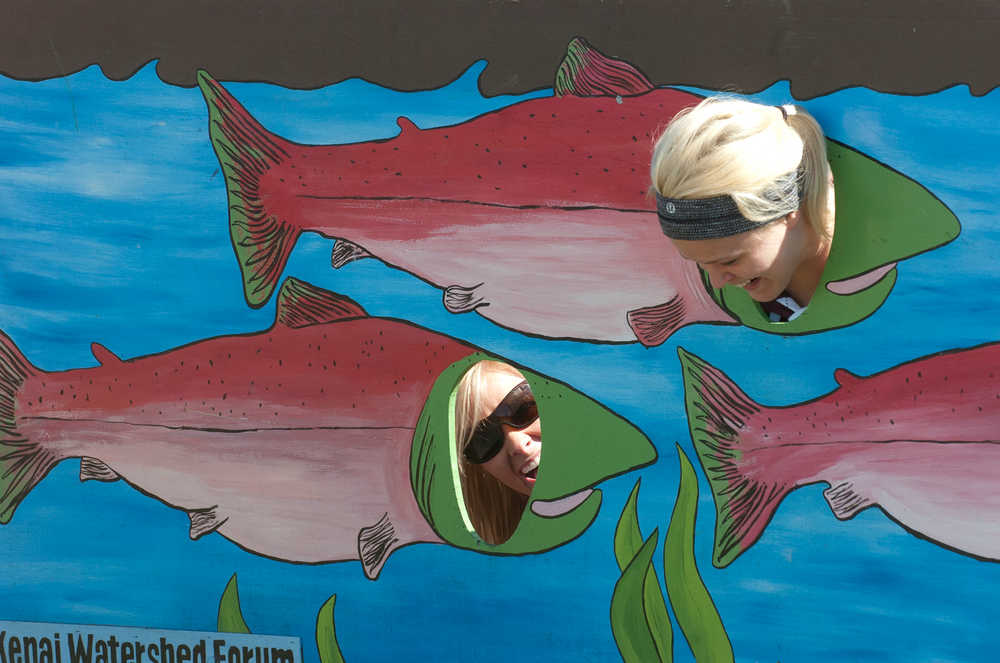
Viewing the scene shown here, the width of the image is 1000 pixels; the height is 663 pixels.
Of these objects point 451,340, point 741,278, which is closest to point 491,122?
point 451,340

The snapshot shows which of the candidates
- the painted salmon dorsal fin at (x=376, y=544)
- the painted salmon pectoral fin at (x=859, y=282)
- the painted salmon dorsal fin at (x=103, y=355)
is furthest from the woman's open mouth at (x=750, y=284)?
the painted salmon dorsal fin at (x=103, y=355)

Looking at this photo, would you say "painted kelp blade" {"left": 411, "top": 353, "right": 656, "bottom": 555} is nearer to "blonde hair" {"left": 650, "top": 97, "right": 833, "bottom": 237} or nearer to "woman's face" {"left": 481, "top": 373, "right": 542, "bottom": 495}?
"blonde hair" {"left": 650, "top": 97, "right": 833, "bottom": 237}

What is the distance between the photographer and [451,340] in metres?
A: 1.68

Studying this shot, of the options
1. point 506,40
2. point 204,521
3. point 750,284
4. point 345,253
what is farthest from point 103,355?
point 750,284

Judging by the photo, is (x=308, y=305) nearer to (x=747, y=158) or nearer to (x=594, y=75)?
(x=594, y=75)

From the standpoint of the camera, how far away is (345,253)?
170 centimetres

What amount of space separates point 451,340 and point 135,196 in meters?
0.61

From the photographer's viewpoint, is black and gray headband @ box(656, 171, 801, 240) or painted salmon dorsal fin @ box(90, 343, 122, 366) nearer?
black and gray headband @ box(656, 171, 801, 240)

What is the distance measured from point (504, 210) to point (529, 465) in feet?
3.59

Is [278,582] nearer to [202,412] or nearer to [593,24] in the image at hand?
[202,412]

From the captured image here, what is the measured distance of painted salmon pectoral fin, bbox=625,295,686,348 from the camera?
1.57 meters

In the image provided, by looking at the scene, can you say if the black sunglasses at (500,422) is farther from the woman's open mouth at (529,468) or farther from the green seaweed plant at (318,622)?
the green seaweed plant at (318,622)

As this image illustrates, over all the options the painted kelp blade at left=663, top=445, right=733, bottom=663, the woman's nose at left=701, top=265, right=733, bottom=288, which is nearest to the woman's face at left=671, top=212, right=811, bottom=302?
the woman's nose at left=701, top=265, right=733, bottom=288

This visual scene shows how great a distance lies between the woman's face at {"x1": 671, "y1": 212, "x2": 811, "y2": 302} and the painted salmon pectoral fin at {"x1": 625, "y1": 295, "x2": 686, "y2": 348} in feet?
0.30
